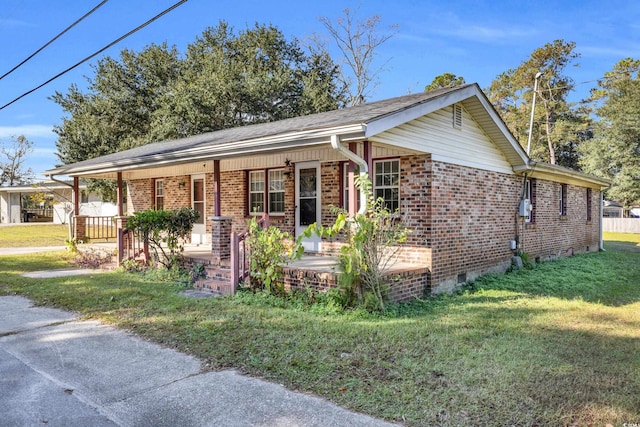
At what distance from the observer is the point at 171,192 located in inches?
542

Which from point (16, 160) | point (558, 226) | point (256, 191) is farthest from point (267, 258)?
point (16, 160)

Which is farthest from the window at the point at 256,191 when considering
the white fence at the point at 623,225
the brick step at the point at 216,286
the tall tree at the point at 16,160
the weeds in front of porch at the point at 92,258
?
the tall tree at the point at 16,160

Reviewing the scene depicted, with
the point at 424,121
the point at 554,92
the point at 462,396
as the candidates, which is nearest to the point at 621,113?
the point at 554,92

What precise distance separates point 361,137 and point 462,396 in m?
3.69

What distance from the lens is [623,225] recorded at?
30.2 metres

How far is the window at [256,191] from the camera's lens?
36.7 ft

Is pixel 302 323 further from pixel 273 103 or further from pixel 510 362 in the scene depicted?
pixel 273 103

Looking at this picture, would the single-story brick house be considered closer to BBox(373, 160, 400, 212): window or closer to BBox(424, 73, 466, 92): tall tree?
BBox(373, 160, 400, 212): window

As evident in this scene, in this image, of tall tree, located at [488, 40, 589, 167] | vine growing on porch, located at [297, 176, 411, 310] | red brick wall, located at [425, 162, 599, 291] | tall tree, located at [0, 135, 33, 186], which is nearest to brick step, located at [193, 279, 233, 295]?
vine growing on porch, located at [297, 176, 411, 310]

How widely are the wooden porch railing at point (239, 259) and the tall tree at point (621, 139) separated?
30685mm

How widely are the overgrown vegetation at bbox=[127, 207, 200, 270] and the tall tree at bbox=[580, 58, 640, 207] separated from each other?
3077 centimetres

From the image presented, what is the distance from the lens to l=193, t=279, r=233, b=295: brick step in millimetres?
7239

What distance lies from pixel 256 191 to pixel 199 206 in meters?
2.65

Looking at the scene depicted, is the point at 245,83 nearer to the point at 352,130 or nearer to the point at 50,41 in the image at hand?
the point at 50,41
